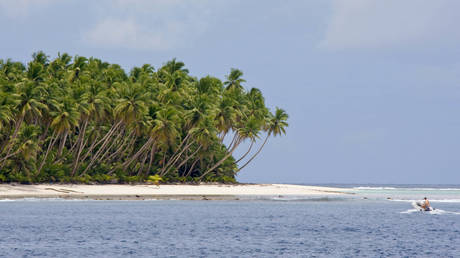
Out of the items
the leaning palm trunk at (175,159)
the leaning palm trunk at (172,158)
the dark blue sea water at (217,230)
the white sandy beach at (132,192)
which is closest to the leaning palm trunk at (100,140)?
the white sandy beach at (132,192)

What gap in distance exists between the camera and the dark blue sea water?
1362 inches

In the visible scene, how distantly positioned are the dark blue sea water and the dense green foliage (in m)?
11.0

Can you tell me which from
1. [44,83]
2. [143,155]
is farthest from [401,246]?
[143,155]

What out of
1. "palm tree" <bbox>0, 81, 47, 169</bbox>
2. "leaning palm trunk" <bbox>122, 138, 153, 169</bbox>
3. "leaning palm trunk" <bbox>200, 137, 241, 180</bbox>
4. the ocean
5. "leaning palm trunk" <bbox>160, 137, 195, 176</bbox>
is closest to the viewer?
the ocean

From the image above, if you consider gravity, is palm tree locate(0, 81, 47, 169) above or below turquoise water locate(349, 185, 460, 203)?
above

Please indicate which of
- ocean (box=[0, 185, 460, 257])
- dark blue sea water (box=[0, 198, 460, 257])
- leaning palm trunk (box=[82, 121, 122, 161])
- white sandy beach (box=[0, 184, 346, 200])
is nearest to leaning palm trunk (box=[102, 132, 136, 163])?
leaning palm trunk (box=[82, 121, 122, 161])

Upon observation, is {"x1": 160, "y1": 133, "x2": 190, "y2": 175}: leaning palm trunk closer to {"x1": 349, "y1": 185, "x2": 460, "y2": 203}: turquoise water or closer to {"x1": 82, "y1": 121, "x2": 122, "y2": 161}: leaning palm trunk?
{"x1": 82, "y1": 121, "x2": 122, "y2": 161}: leaning palm trunk

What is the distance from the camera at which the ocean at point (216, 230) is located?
113 feet

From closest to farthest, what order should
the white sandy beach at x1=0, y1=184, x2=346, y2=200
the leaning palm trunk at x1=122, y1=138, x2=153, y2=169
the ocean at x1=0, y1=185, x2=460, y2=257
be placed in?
the ocean at x1=0, y1=185, x2=460, y2=257, the white sandy beach at x1=0, y1=184, x2=346, y2=200, the leaning palm trunk at x1=122, y1=138, x2=153, y2=169

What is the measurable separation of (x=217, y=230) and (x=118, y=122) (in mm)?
41735

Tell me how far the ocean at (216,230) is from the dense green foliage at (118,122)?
9.81 m

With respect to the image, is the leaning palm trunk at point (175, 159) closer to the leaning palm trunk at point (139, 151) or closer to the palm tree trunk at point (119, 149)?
the leaning palm trunk at point (139, 151)

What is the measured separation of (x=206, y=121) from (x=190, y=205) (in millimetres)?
23206

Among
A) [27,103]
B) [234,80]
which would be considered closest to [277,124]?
[234,80]
